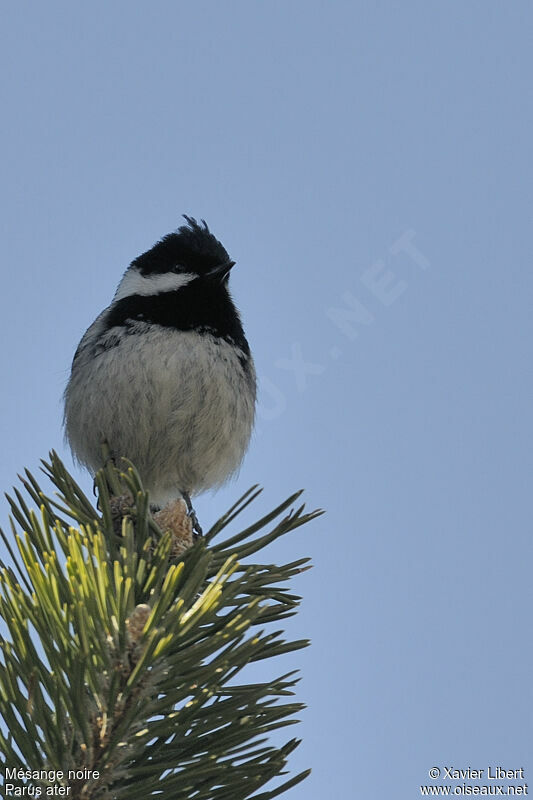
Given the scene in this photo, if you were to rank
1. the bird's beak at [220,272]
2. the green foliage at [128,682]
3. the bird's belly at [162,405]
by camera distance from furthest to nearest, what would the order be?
the bird's beak at [220,272], the bird's belly at [162,405], the green foliage at [128,682]

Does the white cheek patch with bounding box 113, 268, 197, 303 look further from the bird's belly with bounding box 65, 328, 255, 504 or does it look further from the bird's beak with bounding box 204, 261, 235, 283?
the bird's belly with bounding box 65, 328, 255, 504

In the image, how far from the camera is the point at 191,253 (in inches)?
199

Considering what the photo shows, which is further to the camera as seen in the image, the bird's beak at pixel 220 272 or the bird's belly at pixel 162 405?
the bird's beak at pixel 220 272

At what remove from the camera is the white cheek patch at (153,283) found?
493cm

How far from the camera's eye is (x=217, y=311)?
191 inches

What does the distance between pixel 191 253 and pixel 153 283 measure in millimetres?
262

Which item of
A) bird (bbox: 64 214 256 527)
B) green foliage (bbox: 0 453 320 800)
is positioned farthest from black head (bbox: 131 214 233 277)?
green foliage (bbox: 0 453 320 800)

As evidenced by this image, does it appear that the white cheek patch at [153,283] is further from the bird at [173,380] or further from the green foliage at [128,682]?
the green foliage at [128,682]

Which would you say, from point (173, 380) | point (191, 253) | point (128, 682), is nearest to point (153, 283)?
point (191, 253)

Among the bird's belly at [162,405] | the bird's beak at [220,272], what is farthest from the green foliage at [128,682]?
the bird's beak at [220,272]

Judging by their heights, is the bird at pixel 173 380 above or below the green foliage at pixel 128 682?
above

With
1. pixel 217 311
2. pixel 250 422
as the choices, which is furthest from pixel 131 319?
pixel 250 422

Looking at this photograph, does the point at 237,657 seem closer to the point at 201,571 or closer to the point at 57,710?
the point at 201,571

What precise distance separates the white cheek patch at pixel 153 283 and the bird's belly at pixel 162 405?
16.5 inches
